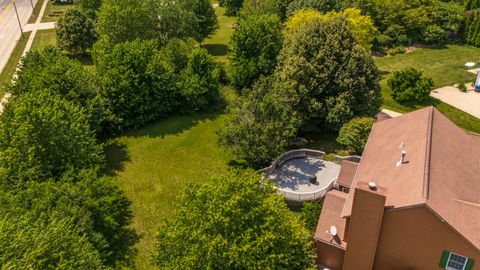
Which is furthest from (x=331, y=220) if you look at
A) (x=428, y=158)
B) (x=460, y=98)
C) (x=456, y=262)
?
(x=460, y=98)

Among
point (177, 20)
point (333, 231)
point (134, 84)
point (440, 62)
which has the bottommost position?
point (333, 231)

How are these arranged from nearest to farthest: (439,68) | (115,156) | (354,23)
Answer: (115,156) < (354,23) < (439,68)

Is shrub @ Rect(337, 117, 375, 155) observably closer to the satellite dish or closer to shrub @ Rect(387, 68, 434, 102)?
the satellite dish

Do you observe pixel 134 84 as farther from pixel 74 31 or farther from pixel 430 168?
pixel 430 168

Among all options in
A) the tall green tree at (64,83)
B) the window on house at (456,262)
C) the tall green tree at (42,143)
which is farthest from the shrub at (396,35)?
the tall green tree at (42,143)

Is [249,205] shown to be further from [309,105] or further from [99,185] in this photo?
[309,105]

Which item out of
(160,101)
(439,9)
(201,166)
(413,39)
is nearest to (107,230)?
(201,166)
